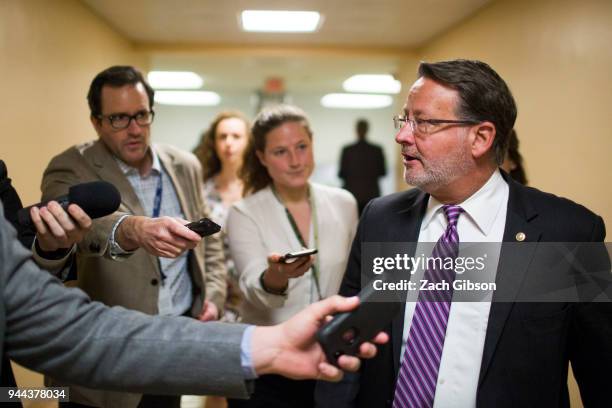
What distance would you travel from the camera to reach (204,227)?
160 centimetres

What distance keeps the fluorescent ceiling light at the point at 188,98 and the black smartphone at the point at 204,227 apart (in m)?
8.55

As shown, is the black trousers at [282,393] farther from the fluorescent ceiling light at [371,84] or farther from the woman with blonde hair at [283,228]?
the fluorescent ceiling light at [371,84]

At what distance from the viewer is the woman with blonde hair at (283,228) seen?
2.33 m

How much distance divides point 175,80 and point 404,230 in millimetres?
7479

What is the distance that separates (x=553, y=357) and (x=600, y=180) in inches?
61.2

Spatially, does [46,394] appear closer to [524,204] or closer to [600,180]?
[524,204]

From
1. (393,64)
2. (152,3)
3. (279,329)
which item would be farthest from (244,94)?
(279,329)

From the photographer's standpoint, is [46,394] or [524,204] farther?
[46,394]

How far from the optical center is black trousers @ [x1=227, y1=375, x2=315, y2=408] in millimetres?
2324

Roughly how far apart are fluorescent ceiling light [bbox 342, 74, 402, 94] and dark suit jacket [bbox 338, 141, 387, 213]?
1.39 meters

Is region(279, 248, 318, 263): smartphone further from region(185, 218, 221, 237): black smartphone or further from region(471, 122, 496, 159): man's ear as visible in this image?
region(471, 122, 496, 159): man's ear

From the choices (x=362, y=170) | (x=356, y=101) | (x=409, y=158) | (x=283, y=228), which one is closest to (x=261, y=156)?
(x=283, y=228)

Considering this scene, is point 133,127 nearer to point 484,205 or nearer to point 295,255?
point 295,255

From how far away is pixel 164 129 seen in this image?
1127 centimetres
